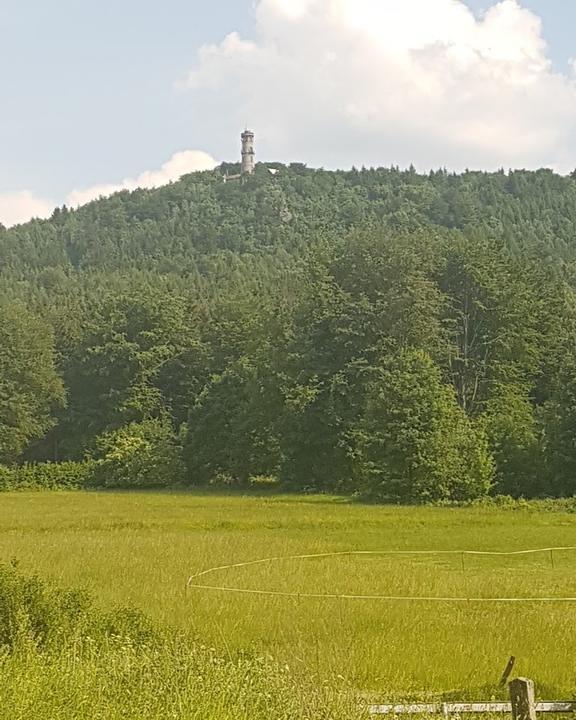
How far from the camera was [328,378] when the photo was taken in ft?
231

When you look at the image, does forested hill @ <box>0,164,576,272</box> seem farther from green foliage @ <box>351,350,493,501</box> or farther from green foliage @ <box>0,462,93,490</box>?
green foliage @ <box>351,350,493,501</box>

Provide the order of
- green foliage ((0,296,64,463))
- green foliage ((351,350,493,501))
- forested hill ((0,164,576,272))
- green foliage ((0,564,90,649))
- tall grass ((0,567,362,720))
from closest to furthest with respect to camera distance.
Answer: tall grass ((0,567,362,720))
green foliage ((0,564,90,649))
green foliage ((351,350,493,501))
green foliage ((0,296,64,463))
forested hill ((0,164,576,272))

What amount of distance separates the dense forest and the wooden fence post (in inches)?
1694

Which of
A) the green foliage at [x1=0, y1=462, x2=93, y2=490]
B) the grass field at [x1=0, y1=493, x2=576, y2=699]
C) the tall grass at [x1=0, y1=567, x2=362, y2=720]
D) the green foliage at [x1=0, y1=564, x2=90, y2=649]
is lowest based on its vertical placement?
the green foliage at [x1=0, y1=462, x2=93, y2=490]

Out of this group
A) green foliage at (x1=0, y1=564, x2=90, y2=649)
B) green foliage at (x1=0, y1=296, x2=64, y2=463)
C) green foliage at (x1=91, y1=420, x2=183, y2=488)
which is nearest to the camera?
green foliage at (x1=0, y1=564, x2=90, y2=649)

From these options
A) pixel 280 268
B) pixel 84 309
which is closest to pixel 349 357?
pixel 84 309

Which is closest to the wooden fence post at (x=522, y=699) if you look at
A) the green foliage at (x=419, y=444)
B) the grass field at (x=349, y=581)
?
the grass field at (x=349, y=581)

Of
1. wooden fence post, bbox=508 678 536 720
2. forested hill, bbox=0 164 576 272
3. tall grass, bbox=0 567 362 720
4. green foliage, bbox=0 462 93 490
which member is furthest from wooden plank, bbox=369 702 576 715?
forested hill, bbox=0 164 576 272

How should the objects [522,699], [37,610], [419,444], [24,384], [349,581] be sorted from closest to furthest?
[522,699] < [37,610] < [349,581] < [419,444] < [24,384]

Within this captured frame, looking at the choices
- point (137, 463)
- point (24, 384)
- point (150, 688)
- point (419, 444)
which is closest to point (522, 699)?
point (150, 688)

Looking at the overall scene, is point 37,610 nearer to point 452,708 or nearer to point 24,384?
point 452,708

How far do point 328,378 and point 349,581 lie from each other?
48495 millimetres

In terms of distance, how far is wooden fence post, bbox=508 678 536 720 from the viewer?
8750 mm

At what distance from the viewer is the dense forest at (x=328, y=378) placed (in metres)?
54.8
